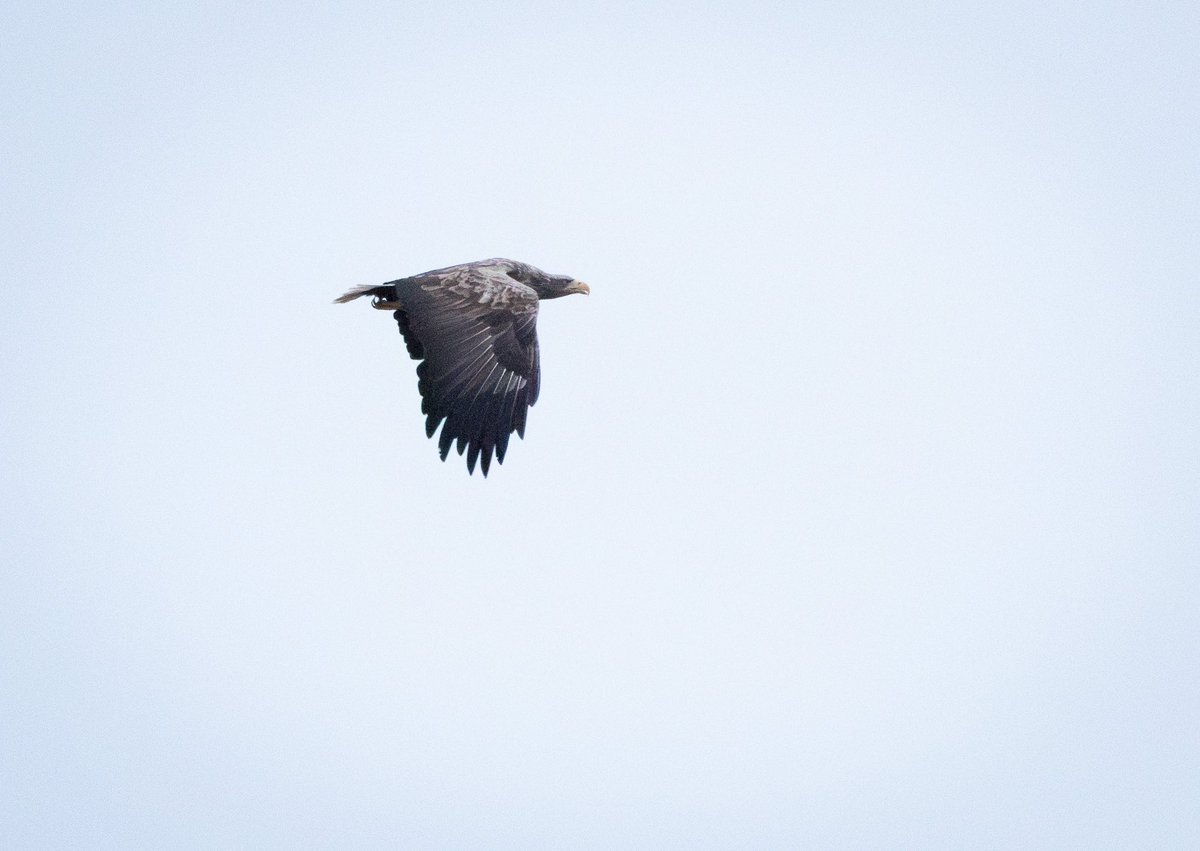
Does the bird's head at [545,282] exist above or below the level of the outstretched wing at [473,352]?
above

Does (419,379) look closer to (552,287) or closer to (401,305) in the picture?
(401,305)

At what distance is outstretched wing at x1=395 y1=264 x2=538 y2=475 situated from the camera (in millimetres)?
15328

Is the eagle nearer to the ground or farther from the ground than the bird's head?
nearer to the ground

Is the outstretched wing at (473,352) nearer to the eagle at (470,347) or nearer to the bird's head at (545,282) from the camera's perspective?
the eagle at (470,347)

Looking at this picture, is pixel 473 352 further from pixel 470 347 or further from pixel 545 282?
pixel 545 282

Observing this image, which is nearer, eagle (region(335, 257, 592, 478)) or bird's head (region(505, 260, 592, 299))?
eagle (region(335, 257, 592, 478))

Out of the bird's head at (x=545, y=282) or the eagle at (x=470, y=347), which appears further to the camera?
the bird's head at (x=545, y=282)

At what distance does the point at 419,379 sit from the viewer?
15.3 metres

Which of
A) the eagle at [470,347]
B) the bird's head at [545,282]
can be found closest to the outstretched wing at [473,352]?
the eagle at [470,347]

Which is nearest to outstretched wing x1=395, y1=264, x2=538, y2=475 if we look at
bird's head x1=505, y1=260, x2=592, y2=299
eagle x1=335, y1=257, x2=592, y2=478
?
eagle x1=335, y1=257, x2=592, y2=478

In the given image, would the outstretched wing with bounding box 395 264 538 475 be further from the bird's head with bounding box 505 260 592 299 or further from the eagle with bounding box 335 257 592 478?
the bird's head with bounding box 505 260 592 299

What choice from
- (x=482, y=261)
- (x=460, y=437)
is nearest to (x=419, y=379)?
(x=460, y=437)

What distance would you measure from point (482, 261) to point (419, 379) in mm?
1795

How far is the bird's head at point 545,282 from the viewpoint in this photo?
16859 millimetres
